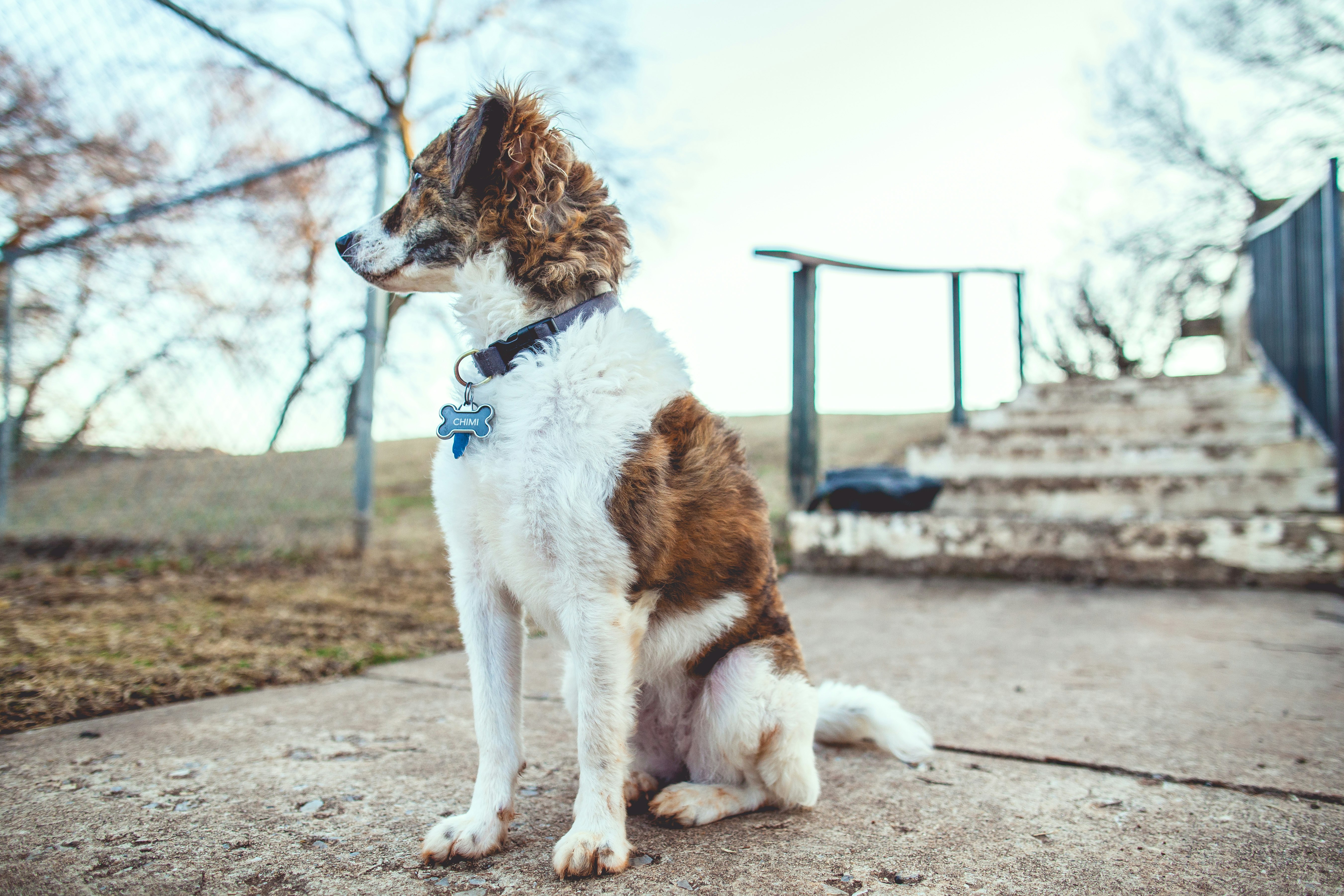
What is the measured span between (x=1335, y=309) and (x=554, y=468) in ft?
14.9

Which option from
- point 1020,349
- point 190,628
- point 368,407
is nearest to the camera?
point 190,628

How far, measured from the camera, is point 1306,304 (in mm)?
5246

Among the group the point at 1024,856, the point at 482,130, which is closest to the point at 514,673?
the point at 1024,856

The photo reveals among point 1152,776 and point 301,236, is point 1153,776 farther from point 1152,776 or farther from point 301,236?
point 301,236

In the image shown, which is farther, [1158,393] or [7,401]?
[1158,393]

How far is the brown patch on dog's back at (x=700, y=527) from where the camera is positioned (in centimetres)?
150

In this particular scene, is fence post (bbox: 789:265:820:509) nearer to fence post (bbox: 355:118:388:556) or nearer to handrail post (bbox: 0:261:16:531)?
fence post (bbox: 355:118:388:556)

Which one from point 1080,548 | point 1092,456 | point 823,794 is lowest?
point 823,794

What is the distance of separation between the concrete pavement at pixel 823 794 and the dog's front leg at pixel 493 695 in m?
0.09

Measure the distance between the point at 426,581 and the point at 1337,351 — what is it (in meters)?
5.25

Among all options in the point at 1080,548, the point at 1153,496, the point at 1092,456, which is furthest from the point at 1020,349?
the point at 1080,548

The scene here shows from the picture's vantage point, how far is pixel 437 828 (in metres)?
1.48

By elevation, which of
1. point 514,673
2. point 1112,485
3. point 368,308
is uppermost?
point 368,308

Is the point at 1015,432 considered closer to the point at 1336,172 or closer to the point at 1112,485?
the point at 1112,485
